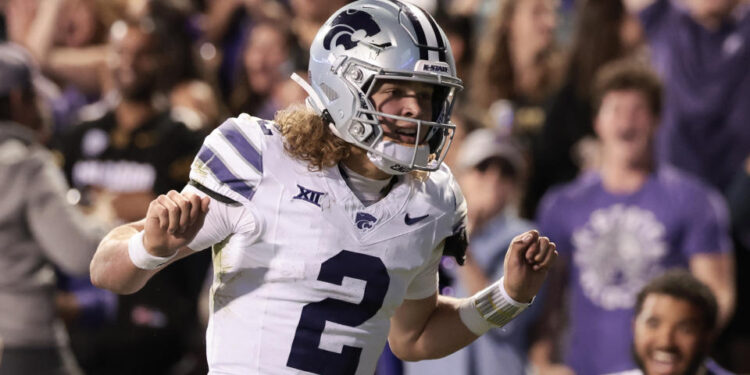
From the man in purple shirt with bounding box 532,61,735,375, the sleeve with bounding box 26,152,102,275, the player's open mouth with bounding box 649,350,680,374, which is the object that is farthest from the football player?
the man in purple shirt with bounding box 532,61,735,375

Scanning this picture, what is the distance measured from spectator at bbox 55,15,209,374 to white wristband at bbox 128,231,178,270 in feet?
9.34

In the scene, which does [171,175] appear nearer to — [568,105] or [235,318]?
[568,105]

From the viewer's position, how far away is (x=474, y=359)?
540 cm

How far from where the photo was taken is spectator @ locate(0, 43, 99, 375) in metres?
5.14

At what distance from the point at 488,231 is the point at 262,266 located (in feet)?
8.38

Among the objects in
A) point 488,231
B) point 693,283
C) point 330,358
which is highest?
point 330,358

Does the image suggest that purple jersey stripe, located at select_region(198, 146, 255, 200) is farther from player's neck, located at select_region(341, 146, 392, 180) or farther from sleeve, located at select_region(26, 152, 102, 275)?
sleeve, located at select_region(26, 152, 102, 275)

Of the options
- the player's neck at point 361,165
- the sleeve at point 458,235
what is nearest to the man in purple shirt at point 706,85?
the sleeve at point 458,235

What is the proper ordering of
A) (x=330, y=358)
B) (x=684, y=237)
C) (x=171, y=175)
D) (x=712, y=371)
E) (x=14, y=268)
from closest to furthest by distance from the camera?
(x=330, y=358)
(x=712, y=371)
(x=14, y=268)
(x=684, y=237)
(x=171, y=175)

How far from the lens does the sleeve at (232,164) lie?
127 inches

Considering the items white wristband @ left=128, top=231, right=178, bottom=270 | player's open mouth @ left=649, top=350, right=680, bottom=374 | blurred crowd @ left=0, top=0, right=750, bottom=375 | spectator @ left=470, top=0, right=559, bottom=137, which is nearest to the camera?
white wristband @ left=128, top=231, right=178, bottom=270

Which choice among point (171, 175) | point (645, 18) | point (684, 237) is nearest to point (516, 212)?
point (684, 237)

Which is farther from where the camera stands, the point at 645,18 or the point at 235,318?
the point at 645,18

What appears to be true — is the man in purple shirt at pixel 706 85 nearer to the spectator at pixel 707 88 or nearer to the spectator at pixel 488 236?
the spectator at pixel 707 88
